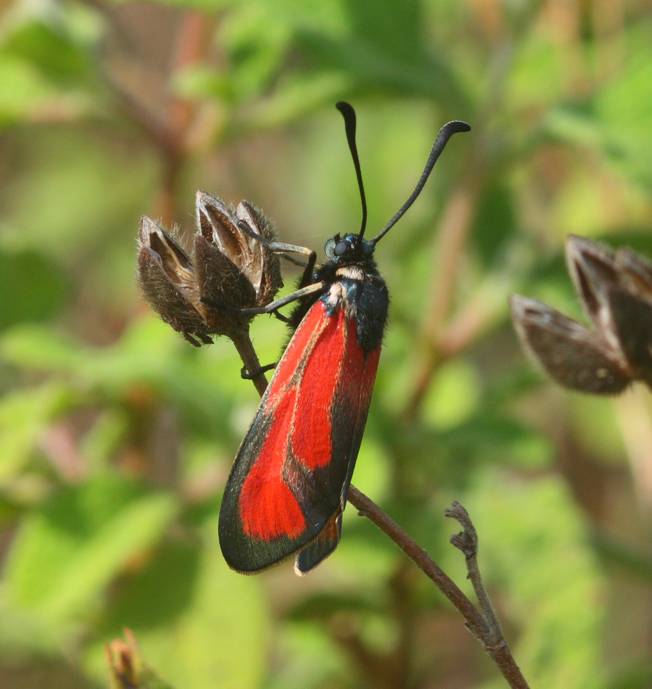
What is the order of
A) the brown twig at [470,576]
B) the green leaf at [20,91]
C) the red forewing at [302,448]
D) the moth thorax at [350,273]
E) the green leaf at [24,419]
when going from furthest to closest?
1. the green leaf at [20,91]
2. the green leaf at [24,419]
3. the moth thorax at [350,273]
4. the red forewing at [302,448]
5. the brown twig at [470,576]

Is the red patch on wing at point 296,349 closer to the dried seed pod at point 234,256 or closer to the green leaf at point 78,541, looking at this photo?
the dried seed pod at point 234,256

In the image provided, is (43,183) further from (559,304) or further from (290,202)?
(559,304)

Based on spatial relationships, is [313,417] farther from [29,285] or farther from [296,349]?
[29,285]

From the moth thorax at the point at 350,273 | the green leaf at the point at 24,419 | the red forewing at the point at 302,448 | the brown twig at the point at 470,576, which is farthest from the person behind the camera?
the green leaf at the point at 24,419

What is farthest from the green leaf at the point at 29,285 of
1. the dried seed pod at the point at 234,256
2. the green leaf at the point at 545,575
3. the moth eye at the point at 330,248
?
the dried seed pod at the point at 234,256

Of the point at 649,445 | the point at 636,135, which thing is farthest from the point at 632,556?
the point at 636,135

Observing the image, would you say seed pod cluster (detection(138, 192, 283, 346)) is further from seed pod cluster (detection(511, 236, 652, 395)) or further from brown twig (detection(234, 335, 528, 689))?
seed pod cluster (detection(511, 236, 652, 395))
